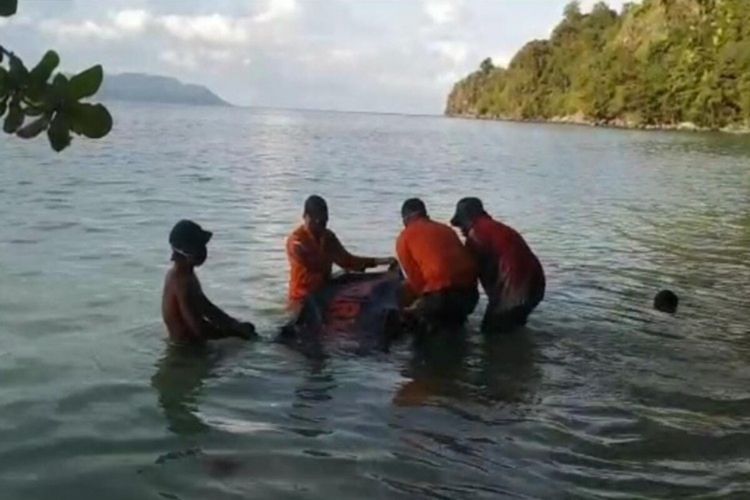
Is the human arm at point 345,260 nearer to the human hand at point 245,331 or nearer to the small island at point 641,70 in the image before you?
the human hand at point 245,331

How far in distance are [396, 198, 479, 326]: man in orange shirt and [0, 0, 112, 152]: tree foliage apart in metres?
7.87

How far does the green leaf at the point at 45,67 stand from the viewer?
83.0 inches

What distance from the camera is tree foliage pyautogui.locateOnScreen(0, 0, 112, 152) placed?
2104mm

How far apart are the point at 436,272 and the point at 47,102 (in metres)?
7.90

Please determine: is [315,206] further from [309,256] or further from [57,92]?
[57,92]

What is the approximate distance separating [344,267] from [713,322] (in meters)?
4.39

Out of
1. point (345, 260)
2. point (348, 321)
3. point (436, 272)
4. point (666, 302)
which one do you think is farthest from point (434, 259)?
point (666, 302)

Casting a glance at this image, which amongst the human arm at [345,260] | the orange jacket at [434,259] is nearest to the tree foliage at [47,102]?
the orange jacket at [434,259]

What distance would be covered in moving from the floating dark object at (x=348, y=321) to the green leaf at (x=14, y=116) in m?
7.66

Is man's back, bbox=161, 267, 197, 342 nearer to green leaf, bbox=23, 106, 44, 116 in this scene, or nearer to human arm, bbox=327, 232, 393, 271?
human arm, bbox=327, 232, 393, 271

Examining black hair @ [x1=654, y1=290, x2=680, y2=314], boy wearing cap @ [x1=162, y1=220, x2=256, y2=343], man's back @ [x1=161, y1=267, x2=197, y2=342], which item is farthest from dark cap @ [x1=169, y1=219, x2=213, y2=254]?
black hair @ [x1=654, y1=290, x2=680, y2=314]

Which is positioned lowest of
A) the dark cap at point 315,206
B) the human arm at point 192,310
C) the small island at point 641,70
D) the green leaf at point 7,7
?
the human arm at point 192,310

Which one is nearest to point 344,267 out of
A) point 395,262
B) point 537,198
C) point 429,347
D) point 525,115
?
point 395,262

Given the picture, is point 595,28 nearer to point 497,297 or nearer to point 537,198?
point 537,198
